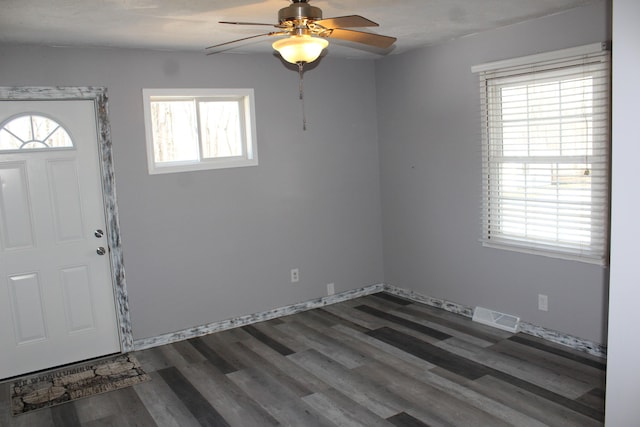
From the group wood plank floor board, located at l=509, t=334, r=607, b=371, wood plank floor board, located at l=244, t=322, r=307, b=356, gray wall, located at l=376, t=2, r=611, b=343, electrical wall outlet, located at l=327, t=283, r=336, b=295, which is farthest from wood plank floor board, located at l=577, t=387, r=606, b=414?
electrical wall outlet, located at l=327, t=283, r=336, b=295

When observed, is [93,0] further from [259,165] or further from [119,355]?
[119,355]

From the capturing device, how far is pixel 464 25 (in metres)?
4.09

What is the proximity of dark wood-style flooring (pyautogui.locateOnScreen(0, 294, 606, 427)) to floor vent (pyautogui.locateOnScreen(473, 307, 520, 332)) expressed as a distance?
85 millimetres

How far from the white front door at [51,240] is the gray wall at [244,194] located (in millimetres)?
214

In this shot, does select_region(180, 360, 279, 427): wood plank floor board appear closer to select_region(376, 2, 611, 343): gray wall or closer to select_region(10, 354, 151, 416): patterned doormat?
select_region(10, 354, 151, 416): patterned doormat

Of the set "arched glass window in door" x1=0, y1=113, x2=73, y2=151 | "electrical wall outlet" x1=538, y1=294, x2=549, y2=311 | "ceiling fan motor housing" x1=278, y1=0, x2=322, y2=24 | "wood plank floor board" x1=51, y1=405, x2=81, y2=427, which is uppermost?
"ceiling fan motor housing" x1=278, y1=0, x2=322, y2=24

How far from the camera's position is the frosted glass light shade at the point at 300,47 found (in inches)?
106

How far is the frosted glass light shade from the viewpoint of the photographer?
2693mm

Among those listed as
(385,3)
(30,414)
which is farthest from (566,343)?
(30,414)

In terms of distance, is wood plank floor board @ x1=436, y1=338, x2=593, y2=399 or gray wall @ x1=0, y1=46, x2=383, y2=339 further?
gray wall @ x1=0, y1=46, x2=383, y2=339

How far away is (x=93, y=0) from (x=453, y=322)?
3711 millimetres

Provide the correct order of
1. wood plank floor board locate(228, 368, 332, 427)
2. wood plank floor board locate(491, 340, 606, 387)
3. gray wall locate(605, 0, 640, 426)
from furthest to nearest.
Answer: wood plank floor board locate(491, 340, 606, 387)
wood plank floor board locate(228, 368, 332, 427)
gray wall locate(605, 0, 640, 426)

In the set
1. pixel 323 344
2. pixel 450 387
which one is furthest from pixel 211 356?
pixel 450 387

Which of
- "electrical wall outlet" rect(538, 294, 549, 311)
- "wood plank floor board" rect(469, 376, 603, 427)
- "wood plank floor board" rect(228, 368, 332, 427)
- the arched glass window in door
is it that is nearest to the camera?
"wood plank floor board" rect(469, 376, 603, 427)
